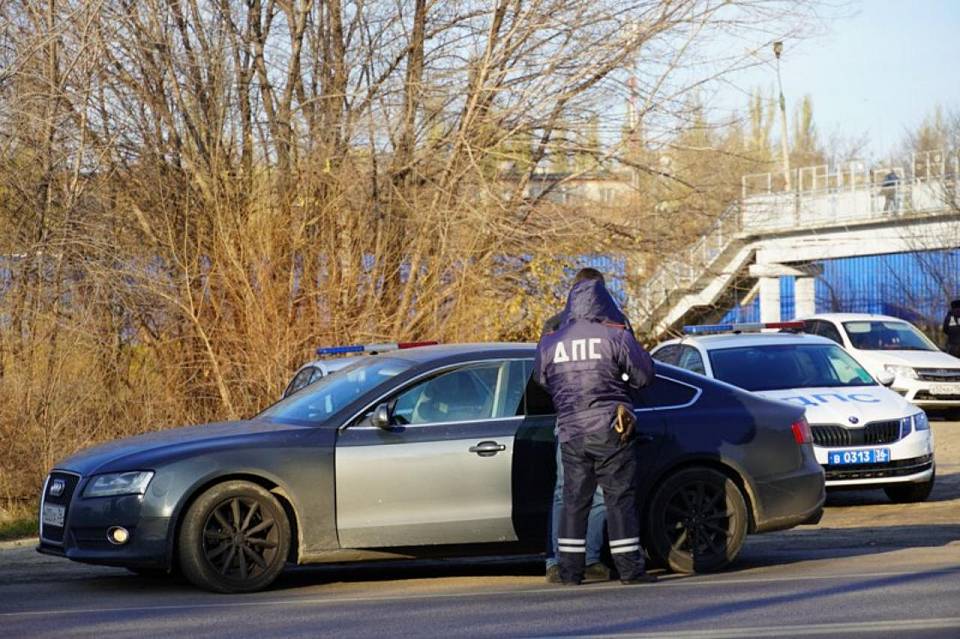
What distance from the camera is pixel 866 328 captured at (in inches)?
925

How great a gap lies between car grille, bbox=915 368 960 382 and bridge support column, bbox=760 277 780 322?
16794mm

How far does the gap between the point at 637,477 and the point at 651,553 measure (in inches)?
19.4

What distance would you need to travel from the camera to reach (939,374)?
22.9 m

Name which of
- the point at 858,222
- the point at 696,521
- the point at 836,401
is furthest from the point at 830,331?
the point at 858,222

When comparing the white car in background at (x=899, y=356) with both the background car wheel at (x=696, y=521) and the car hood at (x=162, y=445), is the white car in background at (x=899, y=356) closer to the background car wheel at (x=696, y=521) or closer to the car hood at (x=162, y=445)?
the background car wheel at (x=696, y=521)

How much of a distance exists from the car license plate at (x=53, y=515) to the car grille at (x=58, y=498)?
2 centimetres

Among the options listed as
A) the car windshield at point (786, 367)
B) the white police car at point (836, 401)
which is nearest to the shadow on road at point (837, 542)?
the white police car at point (836, 401)

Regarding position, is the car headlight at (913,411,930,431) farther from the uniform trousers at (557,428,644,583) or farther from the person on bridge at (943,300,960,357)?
the person on bridge at (943,300,960,357)

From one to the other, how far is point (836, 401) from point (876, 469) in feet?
2.38

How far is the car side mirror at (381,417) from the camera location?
907 centimetres

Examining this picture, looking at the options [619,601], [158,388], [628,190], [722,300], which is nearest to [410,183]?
[628,190]

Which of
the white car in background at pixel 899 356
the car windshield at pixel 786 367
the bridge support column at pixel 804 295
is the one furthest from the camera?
the bridge support column at pixel 804 295

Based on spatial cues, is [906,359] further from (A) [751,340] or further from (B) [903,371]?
(A) [751,340]

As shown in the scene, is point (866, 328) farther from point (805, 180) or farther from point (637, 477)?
point (805, 180)
